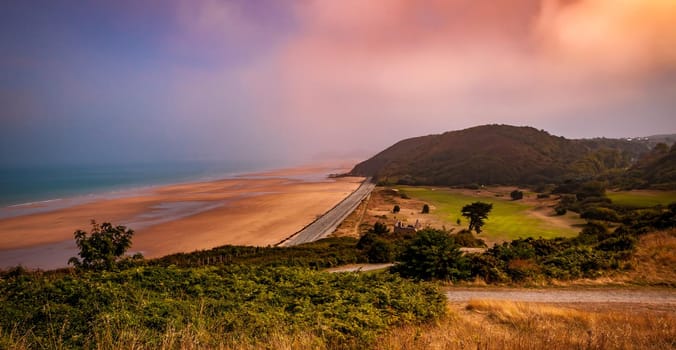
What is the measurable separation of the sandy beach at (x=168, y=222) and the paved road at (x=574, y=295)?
101 ft

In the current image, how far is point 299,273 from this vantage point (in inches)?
397

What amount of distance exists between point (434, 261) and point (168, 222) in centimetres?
4627

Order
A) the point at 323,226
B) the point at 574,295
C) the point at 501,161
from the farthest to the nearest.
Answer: the point at 501,161
the point at 323,226
the point at 574,295

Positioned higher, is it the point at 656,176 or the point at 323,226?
the point at 656,176

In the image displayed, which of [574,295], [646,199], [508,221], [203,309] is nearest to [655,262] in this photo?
[574,295]

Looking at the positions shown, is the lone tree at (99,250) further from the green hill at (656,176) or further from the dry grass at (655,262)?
the green hill at (656,176)

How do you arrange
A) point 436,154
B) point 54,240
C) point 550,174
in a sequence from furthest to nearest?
point 436,154
point 550,174
point 54,240

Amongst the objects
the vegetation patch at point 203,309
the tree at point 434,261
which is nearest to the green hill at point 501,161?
the tree at point 434,261

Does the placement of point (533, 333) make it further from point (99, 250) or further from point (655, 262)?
point (99, 250)

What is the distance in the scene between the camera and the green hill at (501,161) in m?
126

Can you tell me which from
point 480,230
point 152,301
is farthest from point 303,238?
point 152,301

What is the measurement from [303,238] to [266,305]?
36.3 metres

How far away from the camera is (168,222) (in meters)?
49.1

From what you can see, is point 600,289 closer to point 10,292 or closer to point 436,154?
point 10,292
